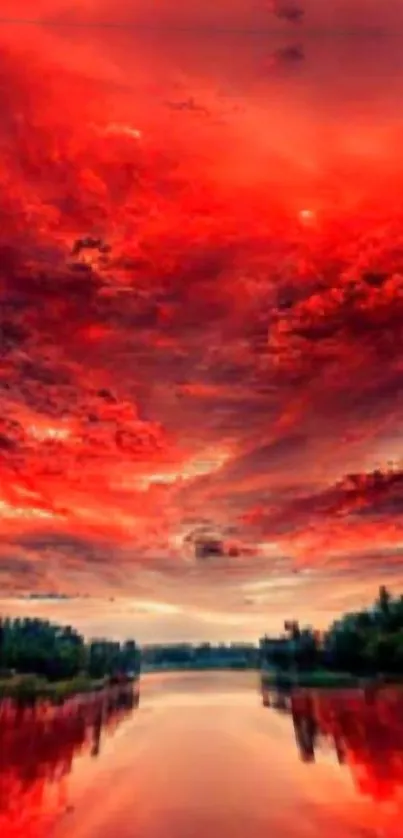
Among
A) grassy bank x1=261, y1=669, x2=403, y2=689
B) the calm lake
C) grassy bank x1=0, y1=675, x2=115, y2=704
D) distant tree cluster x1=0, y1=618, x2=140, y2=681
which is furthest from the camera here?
grassy bank x1=261, y1=669, x2=403, y2=689

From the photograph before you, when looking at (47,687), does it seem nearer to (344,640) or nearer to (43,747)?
(43,747)

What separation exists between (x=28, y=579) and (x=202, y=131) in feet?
6.76

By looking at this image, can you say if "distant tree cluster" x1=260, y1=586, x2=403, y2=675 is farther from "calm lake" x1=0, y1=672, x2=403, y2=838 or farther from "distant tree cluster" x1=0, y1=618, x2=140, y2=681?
"distant tree cluster" x1=0, y1=618, x2=140, y2=681

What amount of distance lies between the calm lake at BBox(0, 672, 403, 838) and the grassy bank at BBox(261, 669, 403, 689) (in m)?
0.05

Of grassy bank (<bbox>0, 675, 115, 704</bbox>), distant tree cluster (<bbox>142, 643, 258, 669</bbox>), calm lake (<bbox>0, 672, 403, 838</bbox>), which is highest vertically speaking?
distant tree cluster (<bbox>142, 643, 258, 669</bbox>)

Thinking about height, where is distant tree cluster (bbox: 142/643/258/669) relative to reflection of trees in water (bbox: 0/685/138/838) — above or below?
above

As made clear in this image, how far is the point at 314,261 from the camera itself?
3916 millimetres

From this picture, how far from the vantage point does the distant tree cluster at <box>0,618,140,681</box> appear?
13.9 feet

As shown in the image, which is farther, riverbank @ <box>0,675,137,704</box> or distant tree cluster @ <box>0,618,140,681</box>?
riverbank @ <box>0,675,137,704</box>

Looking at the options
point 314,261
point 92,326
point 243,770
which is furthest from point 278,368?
point 243,770

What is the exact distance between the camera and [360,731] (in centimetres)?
454

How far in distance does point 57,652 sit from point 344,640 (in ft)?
4.28

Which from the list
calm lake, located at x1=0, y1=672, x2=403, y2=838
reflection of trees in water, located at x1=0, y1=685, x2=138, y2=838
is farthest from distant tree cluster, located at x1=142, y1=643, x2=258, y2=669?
reflection of trees in water, located at x1=0, y1=685, x2=138, y2=838

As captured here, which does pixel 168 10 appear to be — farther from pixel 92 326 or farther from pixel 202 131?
pixel 92 326
